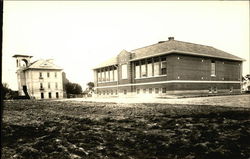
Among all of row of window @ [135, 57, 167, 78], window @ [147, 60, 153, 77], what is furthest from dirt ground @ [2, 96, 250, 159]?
window @ [147, 60, 153, 77]

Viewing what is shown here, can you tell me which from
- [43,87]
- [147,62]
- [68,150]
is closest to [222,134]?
[68,150]

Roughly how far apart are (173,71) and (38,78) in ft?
157

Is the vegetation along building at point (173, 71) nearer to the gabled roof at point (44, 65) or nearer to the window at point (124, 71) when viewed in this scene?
the window at point (124, 71)

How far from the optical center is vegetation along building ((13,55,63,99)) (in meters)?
59.4

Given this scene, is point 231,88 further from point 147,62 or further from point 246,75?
point 246,75

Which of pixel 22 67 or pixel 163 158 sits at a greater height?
pixel 22 67

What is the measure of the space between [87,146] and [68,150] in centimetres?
41

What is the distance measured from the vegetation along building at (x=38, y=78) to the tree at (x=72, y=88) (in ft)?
17.6

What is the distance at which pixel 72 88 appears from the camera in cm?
7206

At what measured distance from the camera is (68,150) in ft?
12.4

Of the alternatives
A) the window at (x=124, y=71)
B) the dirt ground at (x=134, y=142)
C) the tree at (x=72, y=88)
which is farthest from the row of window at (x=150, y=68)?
the tree at (x=72, y=88)

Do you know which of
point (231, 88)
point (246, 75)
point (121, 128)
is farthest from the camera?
point (246, 75)

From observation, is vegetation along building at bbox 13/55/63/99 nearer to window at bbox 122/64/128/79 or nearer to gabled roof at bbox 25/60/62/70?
gabled roof at bbox 25/60/62/70

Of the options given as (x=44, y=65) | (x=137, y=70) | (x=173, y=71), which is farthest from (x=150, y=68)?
(x=44, y=65)
